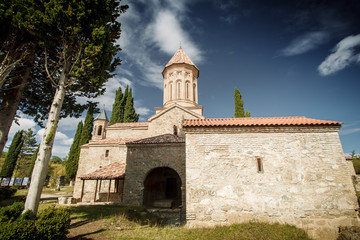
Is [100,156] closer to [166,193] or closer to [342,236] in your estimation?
[166,193]

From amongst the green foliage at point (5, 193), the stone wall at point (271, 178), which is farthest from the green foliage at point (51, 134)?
the green foliage at point (5, 193)

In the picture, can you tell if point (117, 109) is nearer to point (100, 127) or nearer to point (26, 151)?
point (100, 127)

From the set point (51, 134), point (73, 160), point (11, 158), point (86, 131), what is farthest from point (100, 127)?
point (11, 158)

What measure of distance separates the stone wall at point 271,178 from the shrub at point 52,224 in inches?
149

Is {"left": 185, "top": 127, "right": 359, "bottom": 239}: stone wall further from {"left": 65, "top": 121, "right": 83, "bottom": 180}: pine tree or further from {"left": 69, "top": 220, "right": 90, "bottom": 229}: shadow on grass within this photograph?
{"left": 65, "top": 121, "right": 83, "bottom": 180}: pine tree

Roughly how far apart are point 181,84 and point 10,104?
36.4ft

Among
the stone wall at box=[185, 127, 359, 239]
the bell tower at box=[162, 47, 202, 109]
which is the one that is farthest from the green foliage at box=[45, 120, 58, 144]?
the bell tower at box=[162, 47, 202, 109]

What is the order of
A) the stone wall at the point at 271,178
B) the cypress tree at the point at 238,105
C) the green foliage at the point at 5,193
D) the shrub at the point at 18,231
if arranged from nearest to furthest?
1. the shrub at the point at 18,231
2. the stone wall at the point at 271,178
3. the green foliage at the point at 5,193
4. the cypress tree at the point at 238,105

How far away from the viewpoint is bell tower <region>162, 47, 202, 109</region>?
582 inches

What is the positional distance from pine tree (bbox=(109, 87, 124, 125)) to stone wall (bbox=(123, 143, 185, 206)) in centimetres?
1631

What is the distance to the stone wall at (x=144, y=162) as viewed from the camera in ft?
32.9

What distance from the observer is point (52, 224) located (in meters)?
4.36

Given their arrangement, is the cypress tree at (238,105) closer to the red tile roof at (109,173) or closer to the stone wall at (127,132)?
the stone wall at (127,132)

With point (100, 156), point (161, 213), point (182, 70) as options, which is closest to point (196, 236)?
point (161, 213)
